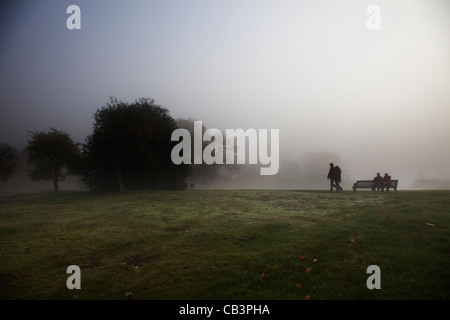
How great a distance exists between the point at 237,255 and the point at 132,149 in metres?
22.6

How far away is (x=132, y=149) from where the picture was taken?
26656 mm

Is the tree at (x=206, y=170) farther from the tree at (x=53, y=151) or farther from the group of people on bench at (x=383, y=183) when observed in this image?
the group of people on bench at (x=383, y=183)

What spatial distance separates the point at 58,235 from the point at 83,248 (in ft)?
8.98

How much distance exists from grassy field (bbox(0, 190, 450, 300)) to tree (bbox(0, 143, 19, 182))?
4315 cm

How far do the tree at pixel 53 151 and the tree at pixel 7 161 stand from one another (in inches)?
630

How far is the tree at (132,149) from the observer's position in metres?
26.4

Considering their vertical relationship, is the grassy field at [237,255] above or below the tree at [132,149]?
below

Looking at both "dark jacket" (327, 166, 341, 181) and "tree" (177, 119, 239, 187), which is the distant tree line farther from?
"dark jacket" (327, 166, 341, 181)

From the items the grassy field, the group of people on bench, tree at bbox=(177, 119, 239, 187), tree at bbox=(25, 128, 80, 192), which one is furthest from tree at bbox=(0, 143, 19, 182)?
the group of people on bench

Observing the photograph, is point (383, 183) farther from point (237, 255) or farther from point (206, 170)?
point (206, 170)

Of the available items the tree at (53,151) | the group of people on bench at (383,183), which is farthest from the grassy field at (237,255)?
the tree at (53,151)

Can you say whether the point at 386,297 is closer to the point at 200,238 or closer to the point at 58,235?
the point at 200,238

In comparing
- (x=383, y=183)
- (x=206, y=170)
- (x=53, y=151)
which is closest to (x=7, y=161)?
(x=53, y=151)
